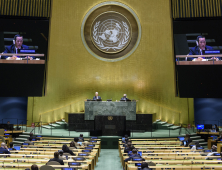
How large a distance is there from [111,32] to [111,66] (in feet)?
7.21

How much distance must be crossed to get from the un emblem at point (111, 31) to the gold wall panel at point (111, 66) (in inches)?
12.9

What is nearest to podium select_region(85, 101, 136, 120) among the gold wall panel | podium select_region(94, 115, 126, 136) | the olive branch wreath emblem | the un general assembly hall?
the un general assembly hall

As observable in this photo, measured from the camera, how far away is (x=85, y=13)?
16688 millimetres

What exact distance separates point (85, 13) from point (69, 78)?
14.1 ft

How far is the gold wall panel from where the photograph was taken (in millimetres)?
16531

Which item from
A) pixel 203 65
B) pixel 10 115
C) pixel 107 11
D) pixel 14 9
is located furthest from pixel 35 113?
pixel 203 65

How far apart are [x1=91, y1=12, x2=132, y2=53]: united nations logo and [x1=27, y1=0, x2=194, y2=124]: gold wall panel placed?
88 centimetres

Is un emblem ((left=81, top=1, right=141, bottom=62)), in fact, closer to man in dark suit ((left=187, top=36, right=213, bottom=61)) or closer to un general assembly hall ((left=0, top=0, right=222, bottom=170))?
un general assembly hall ((left=0, top=0, right=222, bottom=170))

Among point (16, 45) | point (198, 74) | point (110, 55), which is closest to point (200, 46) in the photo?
point (198, 74)

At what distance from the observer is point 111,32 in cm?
1681

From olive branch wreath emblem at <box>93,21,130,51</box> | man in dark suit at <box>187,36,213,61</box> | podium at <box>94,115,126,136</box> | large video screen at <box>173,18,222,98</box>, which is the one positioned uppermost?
olive branch wreath emblem at <box>93,21,130,51</box>

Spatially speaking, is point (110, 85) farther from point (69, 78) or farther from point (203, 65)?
point (203, 65)

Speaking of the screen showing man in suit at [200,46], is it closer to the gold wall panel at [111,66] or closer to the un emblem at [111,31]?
the gold wall panel at [111,66]

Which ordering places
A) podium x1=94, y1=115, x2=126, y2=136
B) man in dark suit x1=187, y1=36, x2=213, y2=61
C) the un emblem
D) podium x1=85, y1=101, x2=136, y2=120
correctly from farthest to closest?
the un emblem < man in dark suit x1=187, y1=36, x2=213, y2=61 < podium x1=85, y1=101, x2=136, y2=120 < podium x1=94, y1=115, x2=126, y2=136
